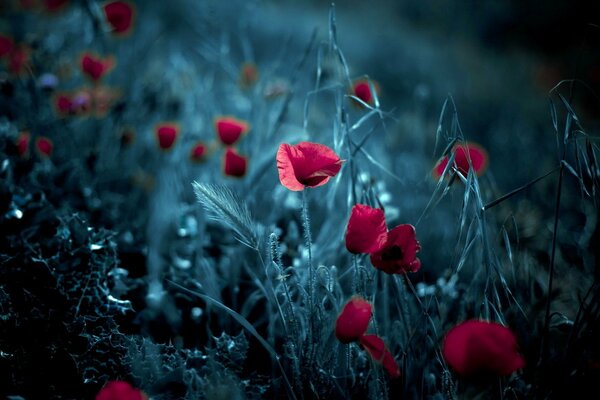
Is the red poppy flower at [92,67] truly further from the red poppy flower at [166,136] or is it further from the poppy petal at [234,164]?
the poppy petal at [234,164]

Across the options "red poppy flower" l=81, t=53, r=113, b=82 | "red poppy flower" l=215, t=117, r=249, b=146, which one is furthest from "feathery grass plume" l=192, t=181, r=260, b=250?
"red poppy flower" l=81, t=53, r=113, b=82

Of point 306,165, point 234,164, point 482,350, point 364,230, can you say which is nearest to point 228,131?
point 234,164

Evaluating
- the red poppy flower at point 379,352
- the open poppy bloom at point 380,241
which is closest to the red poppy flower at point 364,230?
the open poppy bloom at point 380,241

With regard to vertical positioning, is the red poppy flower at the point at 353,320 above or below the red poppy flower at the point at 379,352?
above

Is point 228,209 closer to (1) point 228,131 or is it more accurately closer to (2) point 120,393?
(2) point 120,393

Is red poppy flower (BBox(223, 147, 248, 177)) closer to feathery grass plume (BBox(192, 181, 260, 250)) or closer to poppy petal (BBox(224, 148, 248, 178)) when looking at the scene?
poppy petal (BBox(224, 148, 248, 178))

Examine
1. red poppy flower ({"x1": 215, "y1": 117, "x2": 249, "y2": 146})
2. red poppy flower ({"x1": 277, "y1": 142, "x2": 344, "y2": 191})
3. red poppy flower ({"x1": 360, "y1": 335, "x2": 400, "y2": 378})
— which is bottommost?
red poppy flower ({"x1": 360, "y1": 335, "x2": 400, "y2": 378})
